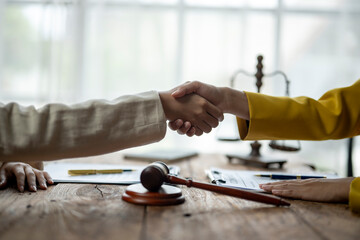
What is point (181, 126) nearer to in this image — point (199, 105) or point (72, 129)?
point (199, 105)

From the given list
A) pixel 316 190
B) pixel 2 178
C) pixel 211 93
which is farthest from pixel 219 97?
pixel 2 178

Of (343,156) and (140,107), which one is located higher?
(140,107)

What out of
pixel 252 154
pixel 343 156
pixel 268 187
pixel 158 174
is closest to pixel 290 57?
pixel 343 156

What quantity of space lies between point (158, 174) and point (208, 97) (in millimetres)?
523

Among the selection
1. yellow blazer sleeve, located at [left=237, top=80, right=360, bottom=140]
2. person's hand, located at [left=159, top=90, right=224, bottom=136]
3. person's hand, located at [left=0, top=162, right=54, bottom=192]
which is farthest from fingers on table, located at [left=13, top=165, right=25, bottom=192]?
yellow blazer sleeve, located at [left=237, top=80, right=360, bottom=140]

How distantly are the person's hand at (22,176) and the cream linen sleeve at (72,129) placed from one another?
99mm

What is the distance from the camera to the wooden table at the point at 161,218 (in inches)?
25.0

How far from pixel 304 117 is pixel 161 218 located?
0.68 metres

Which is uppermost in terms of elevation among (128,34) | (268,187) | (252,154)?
(128,34)

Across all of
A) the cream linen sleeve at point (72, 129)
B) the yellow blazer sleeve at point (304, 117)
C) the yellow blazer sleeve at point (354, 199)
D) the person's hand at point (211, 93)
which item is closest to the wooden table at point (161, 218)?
the yellow blazer sleeve at point (354, 199)

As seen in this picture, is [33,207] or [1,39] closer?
[33,207]

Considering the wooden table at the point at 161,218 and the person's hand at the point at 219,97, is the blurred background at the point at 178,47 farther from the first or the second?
the wooden table at the point at 161,218

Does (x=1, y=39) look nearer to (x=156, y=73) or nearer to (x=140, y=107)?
(x=156, y=73)

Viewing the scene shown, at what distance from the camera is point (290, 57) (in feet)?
10.7
